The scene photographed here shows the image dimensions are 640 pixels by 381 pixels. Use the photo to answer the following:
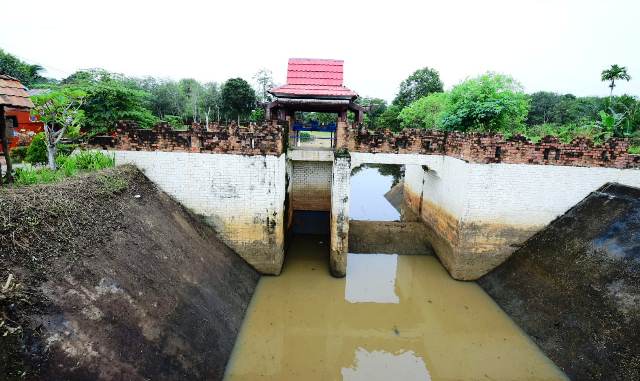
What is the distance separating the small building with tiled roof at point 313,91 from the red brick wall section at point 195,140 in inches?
58.5

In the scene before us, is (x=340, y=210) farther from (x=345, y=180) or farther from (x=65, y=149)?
(x=65, y=149)

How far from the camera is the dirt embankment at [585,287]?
5613 mm

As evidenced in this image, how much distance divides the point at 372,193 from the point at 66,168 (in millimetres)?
15414

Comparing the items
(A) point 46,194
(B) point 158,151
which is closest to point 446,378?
(A) point 46,194

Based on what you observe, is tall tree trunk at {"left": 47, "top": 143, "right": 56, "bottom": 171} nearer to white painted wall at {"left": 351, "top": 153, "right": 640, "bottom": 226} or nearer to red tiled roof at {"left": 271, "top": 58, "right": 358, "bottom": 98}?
red tiled roof at {"left": 271, "top": 58, "right": 358, "bottom": 98}

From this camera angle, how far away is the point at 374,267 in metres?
10.0

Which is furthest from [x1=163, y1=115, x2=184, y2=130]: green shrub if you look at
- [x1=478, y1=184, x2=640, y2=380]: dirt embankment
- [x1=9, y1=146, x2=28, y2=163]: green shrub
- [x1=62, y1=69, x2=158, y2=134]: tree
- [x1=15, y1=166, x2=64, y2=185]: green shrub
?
[x1=478, y1=184, x2=640, y2=380]: dirt embankment

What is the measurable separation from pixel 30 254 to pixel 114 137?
479 centimetres

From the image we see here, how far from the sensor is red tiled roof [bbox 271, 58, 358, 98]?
9.58 m

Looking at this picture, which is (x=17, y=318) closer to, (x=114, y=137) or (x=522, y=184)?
(x=114, y=137)

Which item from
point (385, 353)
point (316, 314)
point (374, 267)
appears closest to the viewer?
point (385, 353)

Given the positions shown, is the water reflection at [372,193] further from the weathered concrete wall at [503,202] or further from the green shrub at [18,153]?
the green shrub at [18,153]

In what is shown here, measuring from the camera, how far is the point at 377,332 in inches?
277

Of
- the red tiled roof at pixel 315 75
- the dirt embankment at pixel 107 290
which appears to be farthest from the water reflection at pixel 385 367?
the red tiled roof at pixel 315 75
